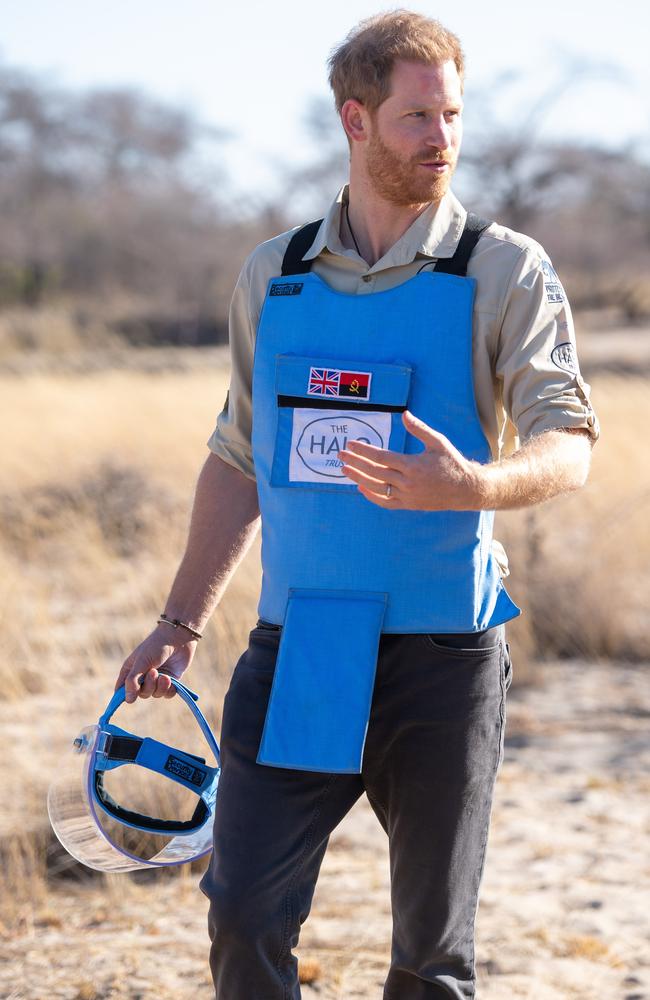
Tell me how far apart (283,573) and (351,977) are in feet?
4.60

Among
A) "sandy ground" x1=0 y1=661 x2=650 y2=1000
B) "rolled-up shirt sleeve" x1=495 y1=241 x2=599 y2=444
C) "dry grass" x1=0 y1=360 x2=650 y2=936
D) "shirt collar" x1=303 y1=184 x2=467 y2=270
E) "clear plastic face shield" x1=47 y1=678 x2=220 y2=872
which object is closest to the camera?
"rolled-up shirt sleeve" x1=495 y1=241 x2=599 y2=444

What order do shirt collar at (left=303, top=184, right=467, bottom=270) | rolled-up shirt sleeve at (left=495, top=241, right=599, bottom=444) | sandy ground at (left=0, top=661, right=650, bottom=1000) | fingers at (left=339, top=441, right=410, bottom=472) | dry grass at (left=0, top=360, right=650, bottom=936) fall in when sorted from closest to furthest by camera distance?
fingers at (left=339, top=441, right=410, bottom=472)
rolled-up shirt sleeve at (left=495, top=241, right=599, bottom=444)
shirt collar at (left=303, top=184, right=467, bottom=270)
sandy ground at (left=0, top=661, right=650, bottom=1000)
dry grass at (left=0, top=360, right=650, bottom=936)

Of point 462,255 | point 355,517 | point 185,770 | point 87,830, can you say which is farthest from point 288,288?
point 87,830

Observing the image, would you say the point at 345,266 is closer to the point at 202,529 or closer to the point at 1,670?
the point at 202,529

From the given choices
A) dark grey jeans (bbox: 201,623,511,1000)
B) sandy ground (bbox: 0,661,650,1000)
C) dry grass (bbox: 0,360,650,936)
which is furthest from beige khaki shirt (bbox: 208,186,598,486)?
dry grass (bbox: 0,360,650,936)

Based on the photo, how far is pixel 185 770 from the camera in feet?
8.24

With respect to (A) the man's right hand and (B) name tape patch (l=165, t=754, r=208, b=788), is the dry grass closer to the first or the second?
(B) name tape patch (l=165, t=754, r=208, b=788)

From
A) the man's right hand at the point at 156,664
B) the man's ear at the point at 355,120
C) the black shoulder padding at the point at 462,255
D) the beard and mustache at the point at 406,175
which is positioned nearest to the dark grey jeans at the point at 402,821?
the man's right hand at the point at 156,664

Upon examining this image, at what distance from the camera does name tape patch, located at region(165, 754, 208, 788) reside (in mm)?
2500

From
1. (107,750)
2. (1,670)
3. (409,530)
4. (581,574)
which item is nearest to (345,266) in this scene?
(409,530)

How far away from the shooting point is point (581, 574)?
6.53 metres

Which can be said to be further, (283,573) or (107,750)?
(107,750)

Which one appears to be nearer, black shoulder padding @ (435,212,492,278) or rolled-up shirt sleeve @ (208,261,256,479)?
black shoulder padding @ (435,212,492,278)

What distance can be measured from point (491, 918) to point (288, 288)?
211 cm
